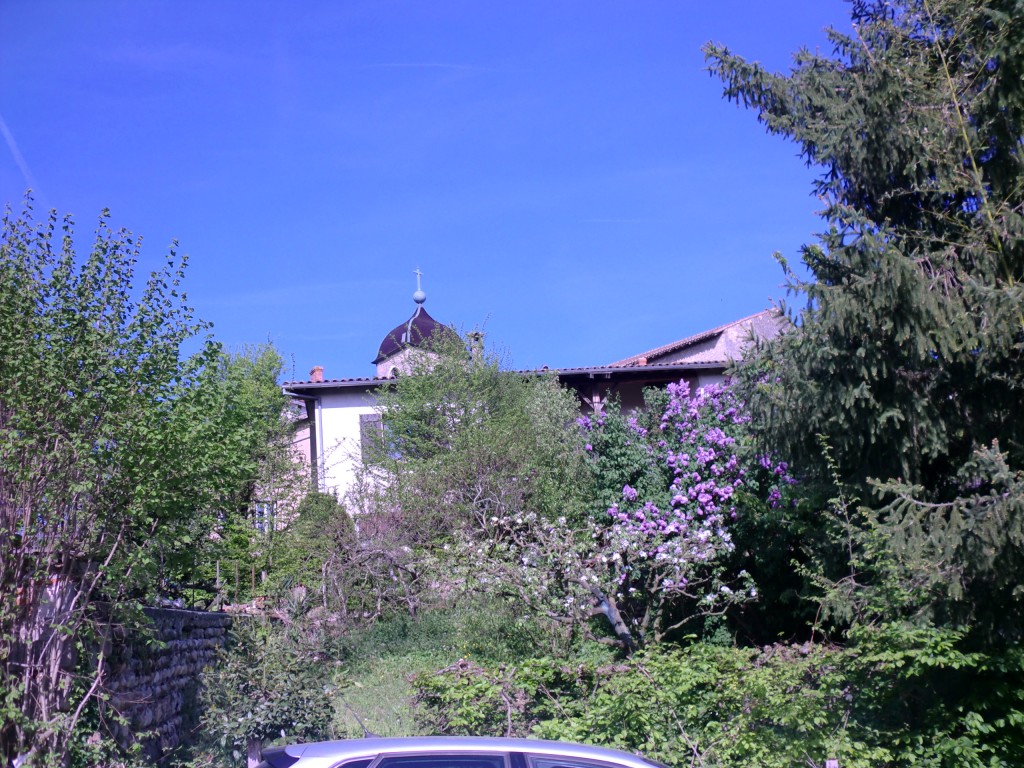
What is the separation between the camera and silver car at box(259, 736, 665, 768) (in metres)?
4.57

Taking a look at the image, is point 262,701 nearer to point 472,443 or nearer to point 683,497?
point 683,497

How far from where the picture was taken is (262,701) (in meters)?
9.49

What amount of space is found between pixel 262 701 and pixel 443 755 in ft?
18.2

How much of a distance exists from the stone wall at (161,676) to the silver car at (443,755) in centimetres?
377

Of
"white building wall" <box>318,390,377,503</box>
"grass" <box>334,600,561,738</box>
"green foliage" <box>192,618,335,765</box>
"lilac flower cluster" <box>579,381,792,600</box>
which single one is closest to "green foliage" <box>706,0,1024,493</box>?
"lilac flower cluster" <box>579,381,792,600</box>

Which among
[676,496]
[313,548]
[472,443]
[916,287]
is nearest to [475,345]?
[472,443]

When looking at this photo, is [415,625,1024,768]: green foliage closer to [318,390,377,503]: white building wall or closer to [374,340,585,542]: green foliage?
[374,340,585,542]: green foliage

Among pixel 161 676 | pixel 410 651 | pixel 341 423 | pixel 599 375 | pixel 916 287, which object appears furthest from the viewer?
pixel 341 423

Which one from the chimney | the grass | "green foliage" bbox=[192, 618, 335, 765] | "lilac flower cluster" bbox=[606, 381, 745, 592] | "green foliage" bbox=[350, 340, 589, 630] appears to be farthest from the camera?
the chimney

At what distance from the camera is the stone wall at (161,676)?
835 centimetres

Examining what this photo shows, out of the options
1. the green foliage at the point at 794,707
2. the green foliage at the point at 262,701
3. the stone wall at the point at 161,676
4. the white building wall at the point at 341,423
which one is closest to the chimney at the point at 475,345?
the white building wall at the point at 341,423

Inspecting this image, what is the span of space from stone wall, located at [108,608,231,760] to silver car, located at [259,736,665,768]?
377cm

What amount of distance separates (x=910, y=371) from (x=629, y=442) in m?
6.69

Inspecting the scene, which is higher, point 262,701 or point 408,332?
point 408,332
